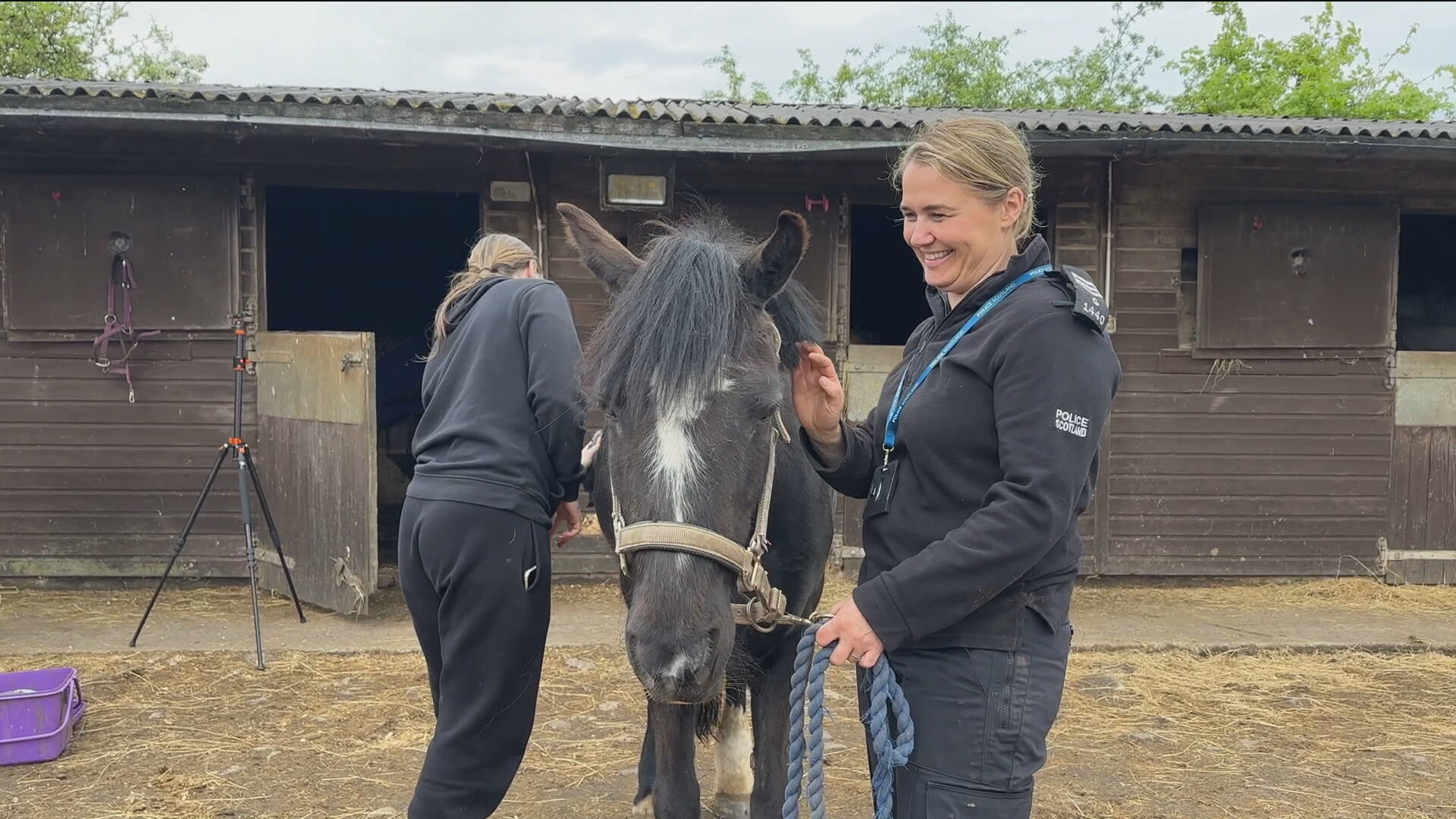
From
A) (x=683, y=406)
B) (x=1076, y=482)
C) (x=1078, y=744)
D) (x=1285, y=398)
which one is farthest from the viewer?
(x=1285, y=398)

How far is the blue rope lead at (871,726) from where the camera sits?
1.54m

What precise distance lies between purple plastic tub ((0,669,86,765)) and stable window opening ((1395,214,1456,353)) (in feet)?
32.0

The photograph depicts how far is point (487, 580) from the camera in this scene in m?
2.26

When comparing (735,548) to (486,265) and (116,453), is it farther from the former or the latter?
(116,453)

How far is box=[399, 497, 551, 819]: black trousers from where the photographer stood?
2268 mm

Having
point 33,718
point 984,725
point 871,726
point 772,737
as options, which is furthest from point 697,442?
point 33,718

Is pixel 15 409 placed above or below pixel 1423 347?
below

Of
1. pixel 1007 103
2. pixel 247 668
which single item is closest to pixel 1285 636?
pixel 247 668

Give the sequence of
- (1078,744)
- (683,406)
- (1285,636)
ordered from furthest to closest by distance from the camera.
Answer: (1285,636) → (1078,744) → (683,406)

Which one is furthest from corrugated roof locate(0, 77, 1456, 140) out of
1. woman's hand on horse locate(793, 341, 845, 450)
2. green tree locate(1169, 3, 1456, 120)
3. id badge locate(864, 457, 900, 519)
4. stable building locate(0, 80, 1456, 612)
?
green tree locate(1169, 3, 1456, 120)

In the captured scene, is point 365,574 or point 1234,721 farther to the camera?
point 365,574

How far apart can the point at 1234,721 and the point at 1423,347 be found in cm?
578

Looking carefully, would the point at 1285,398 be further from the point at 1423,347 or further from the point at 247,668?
the point at 247,668

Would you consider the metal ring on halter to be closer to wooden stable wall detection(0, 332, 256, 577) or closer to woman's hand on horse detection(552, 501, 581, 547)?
woman's hand on horse detection(552, 501, 581, 547)
